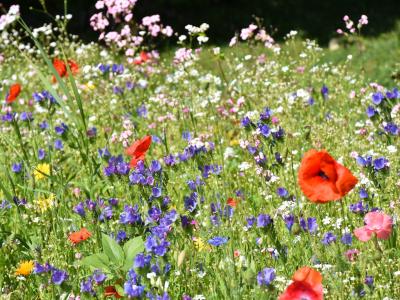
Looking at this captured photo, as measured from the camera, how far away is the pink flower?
2.22 metres

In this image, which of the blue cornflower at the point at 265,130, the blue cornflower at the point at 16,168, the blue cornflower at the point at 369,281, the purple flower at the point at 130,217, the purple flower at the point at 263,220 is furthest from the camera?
the blue cornflower at the point at 16,168

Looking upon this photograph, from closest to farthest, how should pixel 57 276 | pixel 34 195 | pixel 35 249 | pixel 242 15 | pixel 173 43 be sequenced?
pixel 57 276 < pixel 35 249 < pixel 34 195 < pixel 173 43 < pixel 242 15

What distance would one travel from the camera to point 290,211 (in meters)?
2.70

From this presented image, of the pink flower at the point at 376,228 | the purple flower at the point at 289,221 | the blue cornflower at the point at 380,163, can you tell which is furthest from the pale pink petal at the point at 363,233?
the blue cornflower at the point at 380,163

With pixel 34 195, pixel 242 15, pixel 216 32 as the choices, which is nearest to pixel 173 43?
pixel 216 32

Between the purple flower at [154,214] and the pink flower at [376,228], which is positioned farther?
the purple flower at [154,214]

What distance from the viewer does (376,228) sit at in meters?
2.23

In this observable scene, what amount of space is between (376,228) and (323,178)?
262 mm

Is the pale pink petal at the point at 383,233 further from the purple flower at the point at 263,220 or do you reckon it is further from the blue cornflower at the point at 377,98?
the blue cornflower at the point at 377,98

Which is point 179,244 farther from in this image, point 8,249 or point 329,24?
point 329,24

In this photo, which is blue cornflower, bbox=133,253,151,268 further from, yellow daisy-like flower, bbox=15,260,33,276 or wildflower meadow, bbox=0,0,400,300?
yellow daisy-like flower, bbox=15,260,33,276

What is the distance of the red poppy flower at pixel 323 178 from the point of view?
2059mm

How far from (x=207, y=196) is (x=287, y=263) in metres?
0.65

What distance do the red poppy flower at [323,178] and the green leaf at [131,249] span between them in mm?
598
